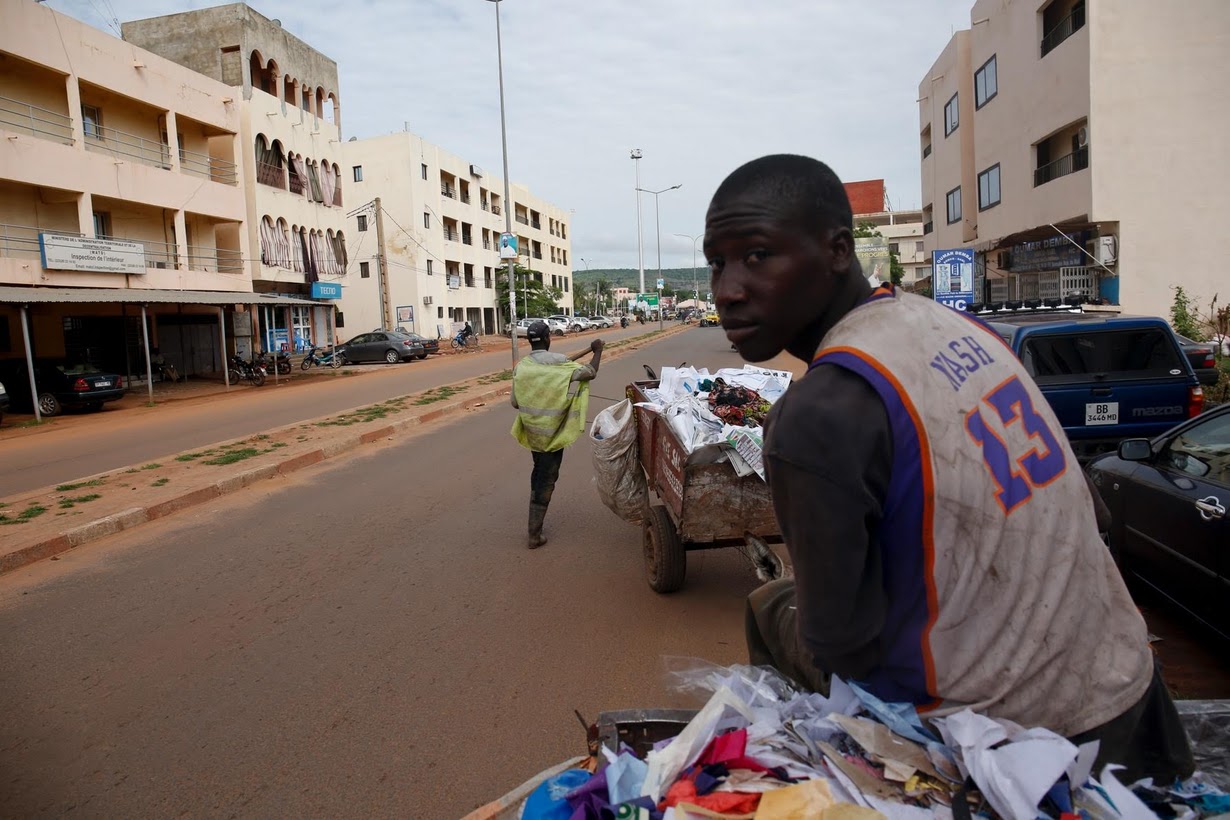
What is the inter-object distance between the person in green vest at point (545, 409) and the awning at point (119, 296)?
16.3 m

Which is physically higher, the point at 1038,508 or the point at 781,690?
the point at 1038,508

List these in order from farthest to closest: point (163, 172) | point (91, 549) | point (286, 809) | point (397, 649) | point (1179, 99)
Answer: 1. point (163, 172)
2. point (1179, 99)
3. point (91, 549)
4. point (397, 649)
5. point (286, 809)

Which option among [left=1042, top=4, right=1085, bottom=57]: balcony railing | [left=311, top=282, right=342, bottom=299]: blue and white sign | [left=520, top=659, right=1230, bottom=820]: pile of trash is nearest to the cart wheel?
[left=520, top=659, right=1230, bottom=820]: pile of trash

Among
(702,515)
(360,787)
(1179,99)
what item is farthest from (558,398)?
Result: (1179,99)

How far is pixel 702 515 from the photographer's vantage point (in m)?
4.47

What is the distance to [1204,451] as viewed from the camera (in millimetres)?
4254

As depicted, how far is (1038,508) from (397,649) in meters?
3.77

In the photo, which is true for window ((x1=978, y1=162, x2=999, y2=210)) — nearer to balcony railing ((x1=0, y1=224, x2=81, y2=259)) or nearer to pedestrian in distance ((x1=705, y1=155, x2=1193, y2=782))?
balcony railing ((x1=0, y1=224, x2=81, y2=259))

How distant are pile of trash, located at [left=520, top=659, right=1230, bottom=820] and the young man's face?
2.34 ft

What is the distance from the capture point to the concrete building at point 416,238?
4822cm

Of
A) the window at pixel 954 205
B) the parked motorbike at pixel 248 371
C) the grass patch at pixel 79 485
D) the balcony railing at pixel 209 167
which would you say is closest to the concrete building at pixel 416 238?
the balcony railing at pixel 209 167

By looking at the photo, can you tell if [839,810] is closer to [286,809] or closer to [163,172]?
[286,809]

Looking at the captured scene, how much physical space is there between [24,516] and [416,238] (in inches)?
1731

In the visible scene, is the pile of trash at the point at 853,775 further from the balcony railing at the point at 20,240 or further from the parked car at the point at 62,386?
the balcony railing at the point at 20,240
